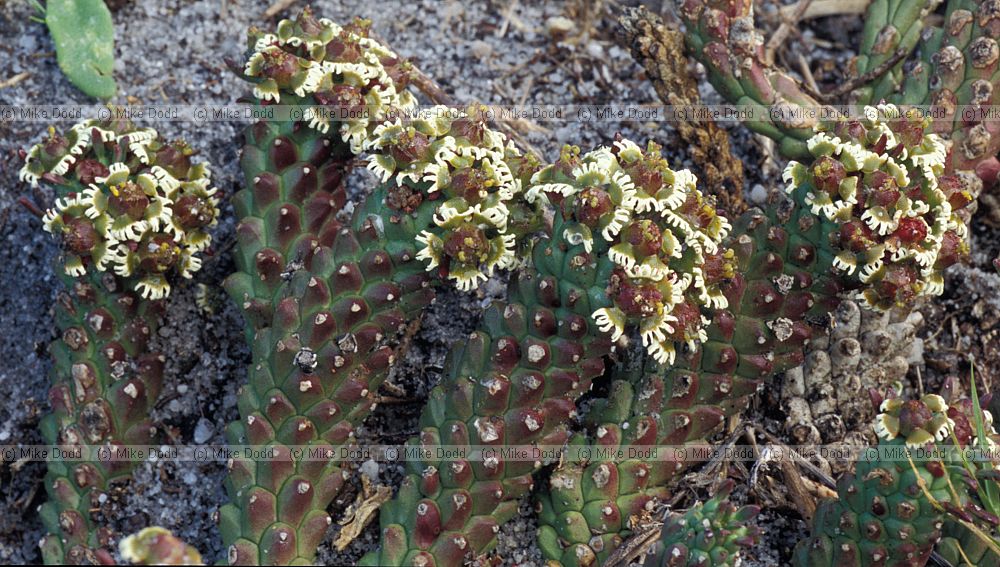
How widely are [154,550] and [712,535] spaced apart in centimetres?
121

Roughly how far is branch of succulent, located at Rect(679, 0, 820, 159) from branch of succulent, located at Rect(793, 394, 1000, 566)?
941mm

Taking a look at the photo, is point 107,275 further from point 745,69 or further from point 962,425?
point 962,425

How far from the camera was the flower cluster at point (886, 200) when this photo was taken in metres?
2.66

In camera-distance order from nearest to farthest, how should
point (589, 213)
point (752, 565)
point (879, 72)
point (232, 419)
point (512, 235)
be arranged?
point (589, 213) < point (512, 235) < point (752, 565) < point (232, 419) < point (879, 72)

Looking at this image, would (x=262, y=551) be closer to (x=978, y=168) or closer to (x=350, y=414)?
(x=350, y=414)

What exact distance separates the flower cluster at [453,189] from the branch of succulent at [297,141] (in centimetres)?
24

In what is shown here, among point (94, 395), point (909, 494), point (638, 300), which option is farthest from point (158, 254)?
point (909, 494)

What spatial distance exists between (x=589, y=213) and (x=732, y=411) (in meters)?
0.82

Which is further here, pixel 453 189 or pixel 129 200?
pixel 129 200

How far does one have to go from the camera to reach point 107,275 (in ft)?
9.60

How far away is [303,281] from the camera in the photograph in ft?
9.07

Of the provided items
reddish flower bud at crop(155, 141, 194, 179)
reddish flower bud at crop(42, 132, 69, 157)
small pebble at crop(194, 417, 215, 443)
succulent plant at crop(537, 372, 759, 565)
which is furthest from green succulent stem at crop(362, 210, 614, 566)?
reddish flower bud at crop(42, 132, 69, 157)

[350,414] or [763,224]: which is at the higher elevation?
[763,224]

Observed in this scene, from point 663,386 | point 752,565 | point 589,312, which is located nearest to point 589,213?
point 589,312
